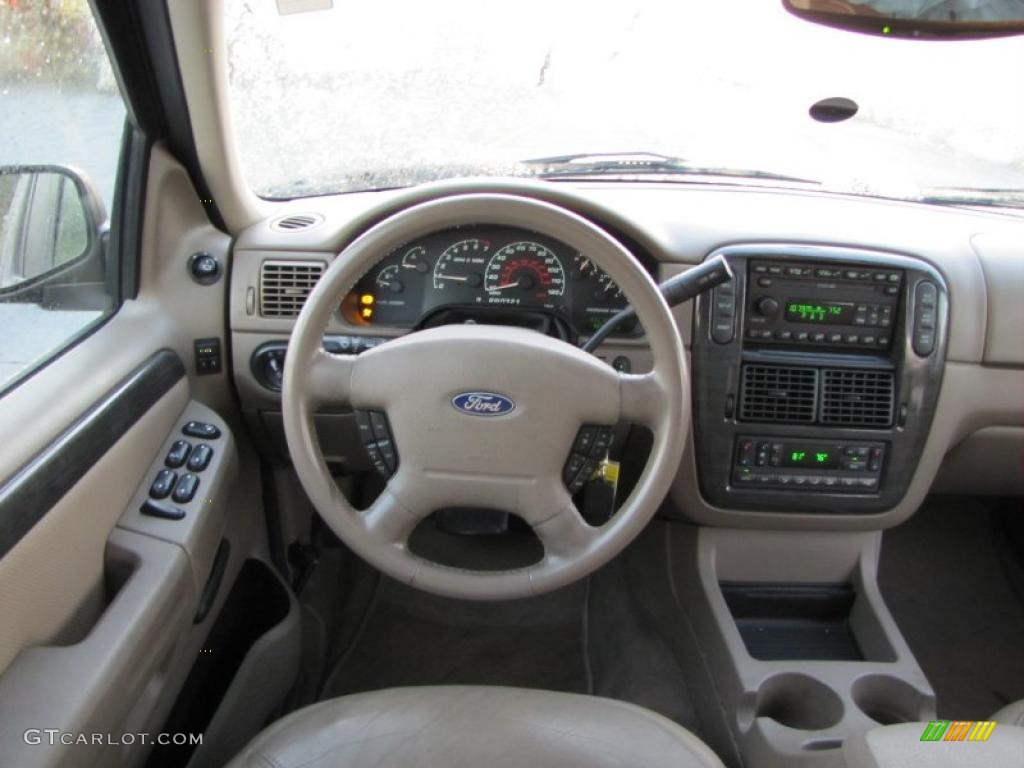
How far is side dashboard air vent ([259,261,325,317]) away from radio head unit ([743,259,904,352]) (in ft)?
3.39

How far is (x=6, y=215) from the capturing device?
150cm

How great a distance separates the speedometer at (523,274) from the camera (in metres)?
1.84

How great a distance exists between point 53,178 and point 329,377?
0.78 metres

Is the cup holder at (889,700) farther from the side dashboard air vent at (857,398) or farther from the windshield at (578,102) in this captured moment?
the windshield at (578,102)

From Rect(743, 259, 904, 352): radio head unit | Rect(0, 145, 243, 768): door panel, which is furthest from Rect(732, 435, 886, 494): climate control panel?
Rect(0, 145, 243, 768): door panel

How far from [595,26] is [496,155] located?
0.40 metres

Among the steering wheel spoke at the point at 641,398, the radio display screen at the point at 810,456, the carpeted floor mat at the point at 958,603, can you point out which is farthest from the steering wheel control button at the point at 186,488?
the carpeted floor mat at the point at 958,603

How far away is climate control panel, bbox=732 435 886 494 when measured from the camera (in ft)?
6.47

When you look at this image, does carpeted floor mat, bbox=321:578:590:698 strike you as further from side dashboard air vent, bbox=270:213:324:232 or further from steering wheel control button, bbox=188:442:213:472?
side dashboard air vent, bbox=270:213:324:232

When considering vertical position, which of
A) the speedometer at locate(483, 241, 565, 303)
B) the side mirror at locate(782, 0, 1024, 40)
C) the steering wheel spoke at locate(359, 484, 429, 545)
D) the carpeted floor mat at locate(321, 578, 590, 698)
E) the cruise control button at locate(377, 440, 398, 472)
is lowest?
the carpeted floor mat at locate(321, 578, 590, 698)

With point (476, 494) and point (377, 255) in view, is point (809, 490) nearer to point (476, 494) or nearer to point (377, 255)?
point (476, 494)

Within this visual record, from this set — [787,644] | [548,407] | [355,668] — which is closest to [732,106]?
[548,407]

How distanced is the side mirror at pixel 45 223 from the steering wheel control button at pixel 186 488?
1.53 feet

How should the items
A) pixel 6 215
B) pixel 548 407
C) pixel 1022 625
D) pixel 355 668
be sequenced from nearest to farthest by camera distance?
1. pixel 548 407
2. pixel 6 215
3. pixel 355 668
4. pixel 1022 625
